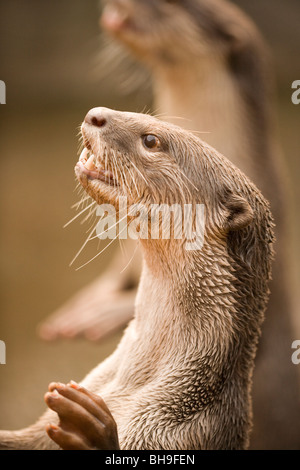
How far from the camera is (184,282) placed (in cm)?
129

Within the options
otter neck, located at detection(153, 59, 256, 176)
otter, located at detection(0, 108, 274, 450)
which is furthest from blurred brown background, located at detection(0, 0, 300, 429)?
otter, located at detection(0, 108, 274, 450)

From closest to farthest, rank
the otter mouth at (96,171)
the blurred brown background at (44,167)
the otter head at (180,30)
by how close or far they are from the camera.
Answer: the otter mouth at (96,171) → the blurred brown background at (44,167) → the otter head at (180,30)

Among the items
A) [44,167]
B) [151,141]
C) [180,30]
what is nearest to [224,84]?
[180,30]

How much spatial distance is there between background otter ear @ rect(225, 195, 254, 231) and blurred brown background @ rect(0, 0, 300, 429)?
315mm

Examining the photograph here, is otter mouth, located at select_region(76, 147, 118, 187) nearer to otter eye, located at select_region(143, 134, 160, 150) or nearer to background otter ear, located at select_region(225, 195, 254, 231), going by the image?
otter eye, located at select_region(143, 134, 160, 150)

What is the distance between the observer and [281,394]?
76.8 inches

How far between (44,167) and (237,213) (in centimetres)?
193

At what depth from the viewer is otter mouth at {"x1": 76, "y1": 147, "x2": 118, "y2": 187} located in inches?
48.3

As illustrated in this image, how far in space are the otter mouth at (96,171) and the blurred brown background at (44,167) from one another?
246 millimetres

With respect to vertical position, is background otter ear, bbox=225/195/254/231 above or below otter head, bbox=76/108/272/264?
below

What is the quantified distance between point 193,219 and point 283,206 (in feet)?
2.72

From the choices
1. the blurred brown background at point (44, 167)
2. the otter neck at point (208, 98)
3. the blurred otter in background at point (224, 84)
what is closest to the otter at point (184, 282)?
the blurred brown background at point (44, 167)

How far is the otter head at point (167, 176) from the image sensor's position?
1.23m

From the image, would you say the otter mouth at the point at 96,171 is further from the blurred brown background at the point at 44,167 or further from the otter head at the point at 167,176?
the blurred brown background at the point at 44,167
